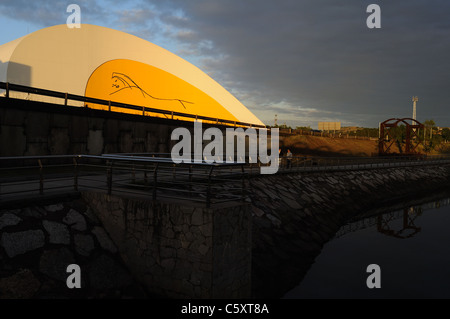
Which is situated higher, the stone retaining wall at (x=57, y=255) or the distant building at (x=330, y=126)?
the distant building at (x=330, y=126)

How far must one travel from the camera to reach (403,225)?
17828mm

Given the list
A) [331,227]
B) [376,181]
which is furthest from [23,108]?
[376,181]

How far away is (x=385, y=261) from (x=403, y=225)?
710 centimetres

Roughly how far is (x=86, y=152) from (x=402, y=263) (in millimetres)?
12494

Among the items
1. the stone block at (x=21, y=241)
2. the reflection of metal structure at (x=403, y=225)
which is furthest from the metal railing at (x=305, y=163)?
the reflection of metal structure at (x=403, y=225)

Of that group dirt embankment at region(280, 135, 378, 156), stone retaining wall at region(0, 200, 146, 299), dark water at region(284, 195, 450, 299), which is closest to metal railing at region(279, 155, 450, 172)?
dirt embankment at region(280, 135, 378, 156)

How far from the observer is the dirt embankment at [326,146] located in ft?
137

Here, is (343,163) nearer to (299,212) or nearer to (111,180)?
(299,212)

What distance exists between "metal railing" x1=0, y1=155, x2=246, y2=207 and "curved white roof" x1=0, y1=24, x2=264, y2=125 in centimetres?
3146

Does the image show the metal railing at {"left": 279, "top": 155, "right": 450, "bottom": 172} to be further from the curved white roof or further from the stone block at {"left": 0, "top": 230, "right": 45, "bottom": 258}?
the curved white roof

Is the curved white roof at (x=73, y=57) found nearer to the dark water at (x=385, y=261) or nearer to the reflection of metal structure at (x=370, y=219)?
the reflection of metal structure at (x=370, y=219)

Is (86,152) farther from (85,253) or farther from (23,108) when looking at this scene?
(85,253)

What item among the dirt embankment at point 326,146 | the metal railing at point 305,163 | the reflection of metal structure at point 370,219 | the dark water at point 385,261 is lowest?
the dark water at point 385,261

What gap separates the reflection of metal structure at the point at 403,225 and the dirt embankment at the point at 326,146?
17957 millimetres
